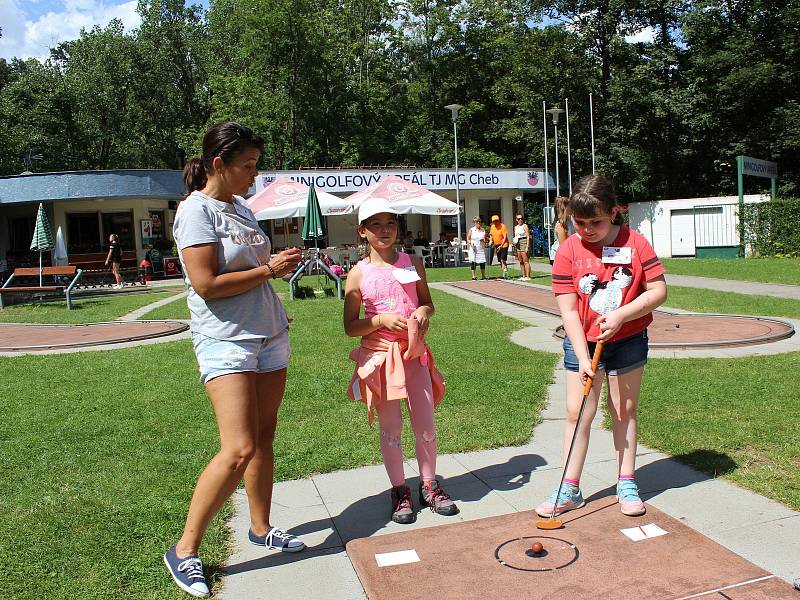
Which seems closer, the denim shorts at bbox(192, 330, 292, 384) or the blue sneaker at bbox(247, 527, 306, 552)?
the denim shorts at bbox(192, 330, 292, 384)

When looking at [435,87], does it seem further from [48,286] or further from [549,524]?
[549,524]

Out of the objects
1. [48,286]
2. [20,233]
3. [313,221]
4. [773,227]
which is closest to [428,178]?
[773,227]

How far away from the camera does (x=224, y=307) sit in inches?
122

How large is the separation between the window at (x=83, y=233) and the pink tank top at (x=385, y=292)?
2739cm

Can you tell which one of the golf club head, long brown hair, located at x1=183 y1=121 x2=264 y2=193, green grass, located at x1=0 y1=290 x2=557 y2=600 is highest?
long brown hair, located at x1=183 y1=121 x2=264 y2=193

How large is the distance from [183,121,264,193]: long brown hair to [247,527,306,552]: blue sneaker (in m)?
1.64

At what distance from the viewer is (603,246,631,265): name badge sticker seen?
3639mm

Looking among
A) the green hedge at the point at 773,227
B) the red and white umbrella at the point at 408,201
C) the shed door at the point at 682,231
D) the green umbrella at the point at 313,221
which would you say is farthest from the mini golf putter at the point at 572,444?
the shed door at the point at 682,231

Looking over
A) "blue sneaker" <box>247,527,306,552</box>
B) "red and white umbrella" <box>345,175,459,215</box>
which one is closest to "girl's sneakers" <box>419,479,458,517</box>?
"blue sneaker" <box>247,527,306,552</box>

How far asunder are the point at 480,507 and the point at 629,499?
76 centimetres

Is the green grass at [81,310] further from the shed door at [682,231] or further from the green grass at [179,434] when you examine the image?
the shed door at [682,231]

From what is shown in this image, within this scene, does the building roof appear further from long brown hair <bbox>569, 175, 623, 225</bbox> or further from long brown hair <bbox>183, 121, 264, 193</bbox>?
long brown hair <bbox>569, 175, 623, 225</bbox>

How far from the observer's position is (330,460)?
4.76 meters

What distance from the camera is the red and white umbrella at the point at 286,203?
18.0 m
